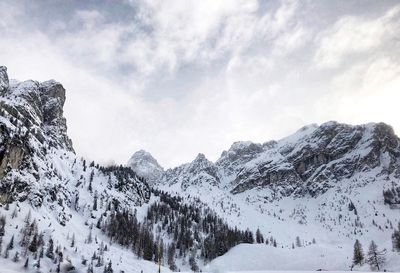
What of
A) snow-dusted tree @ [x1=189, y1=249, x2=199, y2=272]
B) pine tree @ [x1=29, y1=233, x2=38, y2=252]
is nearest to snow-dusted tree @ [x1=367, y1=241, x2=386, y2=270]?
snow-dusted tree @ [x1=189, y1=249, x2=199, y2=272]

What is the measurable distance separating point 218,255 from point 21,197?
362ft

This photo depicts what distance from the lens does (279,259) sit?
522ft

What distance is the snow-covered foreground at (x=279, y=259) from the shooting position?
141637mm

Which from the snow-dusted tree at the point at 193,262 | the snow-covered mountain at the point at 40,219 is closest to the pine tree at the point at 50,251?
the snow-covered mountain at the point at 40,219

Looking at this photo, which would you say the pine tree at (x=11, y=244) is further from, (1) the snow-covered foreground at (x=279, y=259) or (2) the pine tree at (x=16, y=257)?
(1) the snow-covered foreground at (x=279, y=259)

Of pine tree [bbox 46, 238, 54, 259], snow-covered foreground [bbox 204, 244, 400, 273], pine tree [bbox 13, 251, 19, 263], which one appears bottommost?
pine tree [bbox 13, 251, 19, 263]

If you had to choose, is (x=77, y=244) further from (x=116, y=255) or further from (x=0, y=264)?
(x=0, y=264)

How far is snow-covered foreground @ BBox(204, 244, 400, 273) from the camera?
14164cm

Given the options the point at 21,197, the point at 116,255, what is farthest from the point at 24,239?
the point at 116,255

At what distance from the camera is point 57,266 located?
8750 centimetres

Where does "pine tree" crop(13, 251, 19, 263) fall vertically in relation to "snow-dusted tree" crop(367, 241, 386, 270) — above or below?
below

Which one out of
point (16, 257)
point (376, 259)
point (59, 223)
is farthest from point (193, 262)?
point (16, 257)

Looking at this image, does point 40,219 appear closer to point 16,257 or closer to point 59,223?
point 59,223

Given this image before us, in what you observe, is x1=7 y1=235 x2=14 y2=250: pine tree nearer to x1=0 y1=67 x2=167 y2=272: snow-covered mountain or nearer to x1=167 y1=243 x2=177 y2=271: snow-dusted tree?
x1=0 y1=67 x2=167 y2=272: snow-covered mountain
